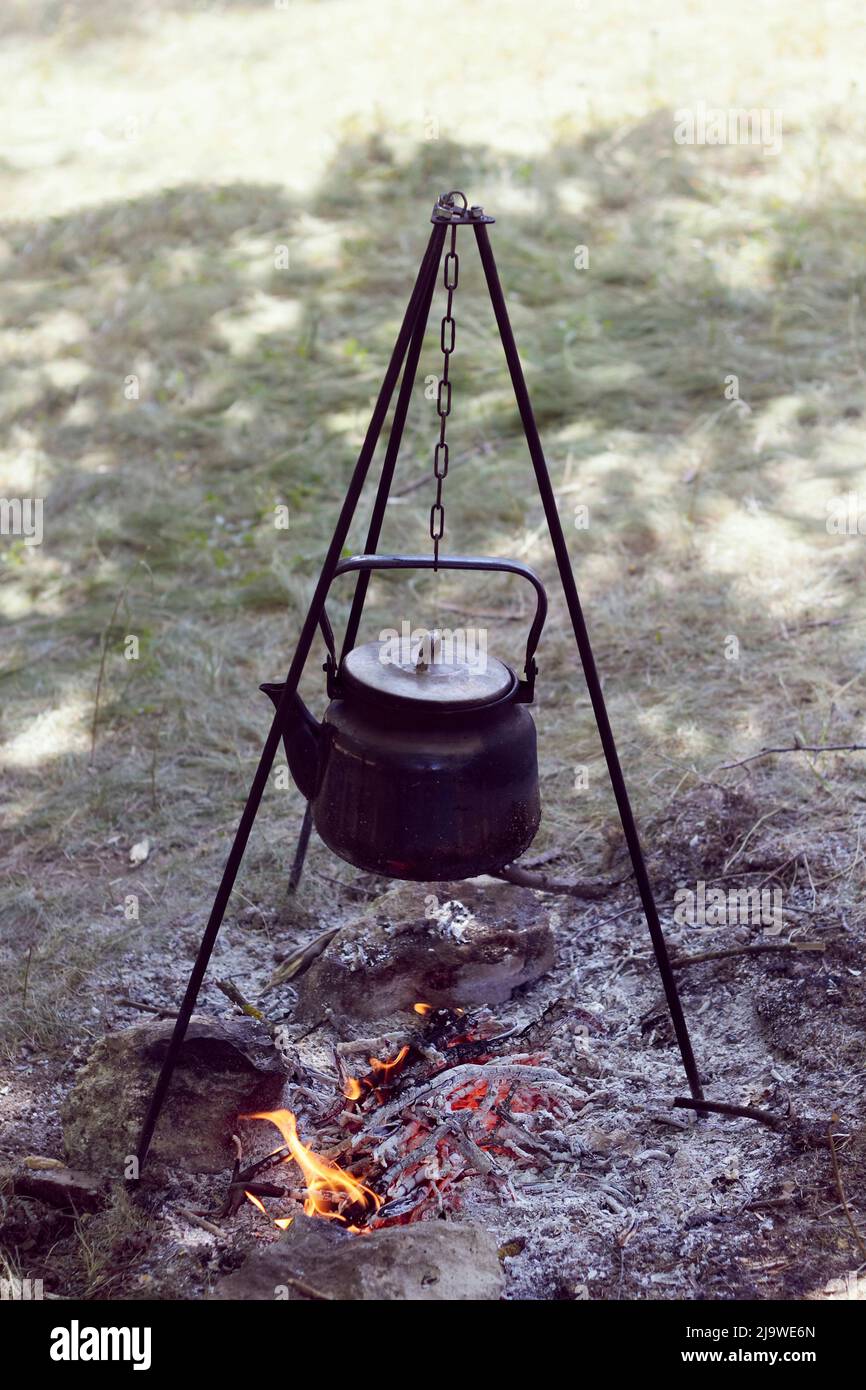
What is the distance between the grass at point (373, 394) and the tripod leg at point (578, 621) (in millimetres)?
1104

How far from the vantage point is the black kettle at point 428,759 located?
2619 mm

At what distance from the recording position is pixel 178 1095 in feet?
9.88

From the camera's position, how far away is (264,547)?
20.0 ft

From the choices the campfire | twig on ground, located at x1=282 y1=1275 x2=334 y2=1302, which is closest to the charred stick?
the campfire

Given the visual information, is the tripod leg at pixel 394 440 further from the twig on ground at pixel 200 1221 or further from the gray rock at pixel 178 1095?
the twig on ground at pixel 200 1221

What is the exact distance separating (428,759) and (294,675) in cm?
34

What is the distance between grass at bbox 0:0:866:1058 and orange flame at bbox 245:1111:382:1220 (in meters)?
0.82

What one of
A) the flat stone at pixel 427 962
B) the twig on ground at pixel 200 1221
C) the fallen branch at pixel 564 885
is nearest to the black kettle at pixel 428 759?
the flat stone at pixel 427 962

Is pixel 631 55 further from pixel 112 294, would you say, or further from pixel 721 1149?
pixel 721 1149

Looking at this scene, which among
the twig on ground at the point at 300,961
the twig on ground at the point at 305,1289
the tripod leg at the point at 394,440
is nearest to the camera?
the twig on ground at the point at 305,1289

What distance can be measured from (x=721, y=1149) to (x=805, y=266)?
19.5 ft

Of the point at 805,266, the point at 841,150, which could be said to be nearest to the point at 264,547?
the point at 805,266

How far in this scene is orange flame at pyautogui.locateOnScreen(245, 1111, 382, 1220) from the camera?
280 centimetres

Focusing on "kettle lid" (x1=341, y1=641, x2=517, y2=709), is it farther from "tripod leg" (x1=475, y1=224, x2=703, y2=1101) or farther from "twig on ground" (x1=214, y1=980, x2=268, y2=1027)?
"twig on ground" (x1=214, y1=980, x2=268, y2=1027)
